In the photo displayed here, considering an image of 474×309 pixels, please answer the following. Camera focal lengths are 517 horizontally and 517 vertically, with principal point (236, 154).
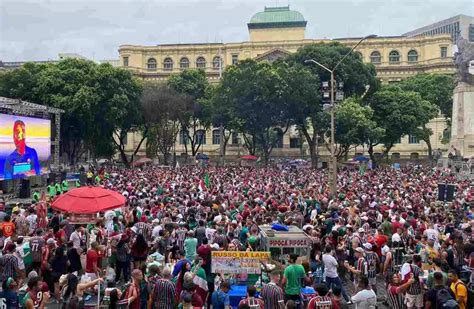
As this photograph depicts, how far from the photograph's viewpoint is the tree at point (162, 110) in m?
55.1

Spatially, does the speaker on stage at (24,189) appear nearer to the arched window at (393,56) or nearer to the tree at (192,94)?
the tree at (192,94)

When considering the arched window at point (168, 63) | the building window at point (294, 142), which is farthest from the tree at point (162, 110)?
the arched window at point (168, 63)

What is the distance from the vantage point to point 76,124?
46.7 meters

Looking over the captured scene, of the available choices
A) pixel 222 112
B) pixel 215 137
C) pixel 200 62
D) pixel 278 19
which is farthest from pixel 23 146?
pixel 278 19

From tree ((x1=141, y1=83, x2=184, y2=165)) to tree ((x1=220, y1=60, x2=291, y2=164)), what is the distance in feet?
23.3

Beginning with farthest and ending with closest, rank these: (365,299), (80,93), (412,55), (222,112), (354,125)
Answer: (412,55) < (222,112) < (354,125) < (80,93) < (365,299)

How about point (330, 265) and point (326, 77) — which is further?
point (326, 77)

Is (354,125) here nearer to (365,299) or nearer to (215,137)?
(215,137)

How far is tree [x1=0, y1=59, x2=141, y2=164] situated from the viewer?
44875 mm

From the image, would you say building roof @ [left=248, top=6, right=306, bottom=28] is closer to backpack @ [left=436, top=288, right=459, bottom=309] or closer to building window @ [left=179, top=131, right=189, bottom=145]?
building window @ [left=179, top=131, right=189, bottom=145]

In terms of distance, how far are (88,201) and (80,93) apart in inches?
1357

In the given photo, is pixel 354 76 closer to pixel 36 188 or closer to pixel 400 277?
pixel 36 188

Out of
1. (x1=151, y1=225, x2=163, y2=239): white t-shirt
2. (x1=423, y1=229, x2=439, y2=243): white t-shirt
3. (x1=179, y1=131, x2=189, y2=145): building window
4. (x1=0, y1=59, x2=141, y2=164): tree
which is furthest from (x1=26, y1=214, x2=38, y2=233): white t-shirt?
(x1=179, y1=131, x2=189, y2=145): building window

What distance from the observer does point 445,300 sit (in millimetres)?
Answer: 8008
